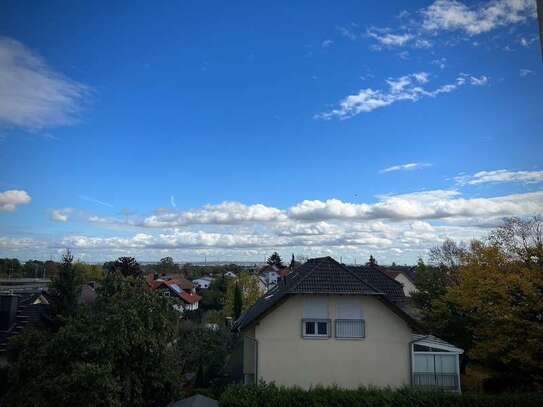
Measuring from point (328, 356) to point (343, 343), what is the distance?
0.97 meters

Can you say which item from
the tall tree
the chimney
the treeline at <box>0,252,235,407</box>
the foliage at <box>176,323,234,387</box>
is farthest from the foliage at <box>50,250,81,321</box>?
the tall tree

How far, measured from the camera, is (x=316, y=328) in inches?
865

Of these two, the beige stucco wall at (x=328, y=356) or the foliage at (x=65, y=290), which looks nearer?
the beige stucco wall at (x=328, y=356)

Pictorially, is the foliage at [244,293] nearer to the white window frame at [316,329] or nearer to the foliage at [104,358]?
the white window frame at [316,329]

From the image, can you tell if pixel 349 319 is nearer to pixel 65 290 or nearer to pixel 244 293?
pixel 65 290

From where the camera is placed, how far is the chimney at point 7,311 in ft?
104

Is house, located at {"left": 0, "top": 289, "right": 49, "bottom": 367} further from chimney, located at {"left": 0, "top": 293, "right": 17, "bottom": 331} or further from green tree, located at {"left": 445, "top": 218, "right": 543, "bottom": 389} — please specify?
green tree, located at {"left": 445, "top": 218, "right": 543, "bottom": 389}

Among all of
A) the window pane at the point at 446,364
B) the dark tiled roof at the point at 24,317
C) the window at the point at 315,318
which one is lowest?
the window pane at the point at 446,364

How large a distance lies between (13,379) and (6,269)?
133 m

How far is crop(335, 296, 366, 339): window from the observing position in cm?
2189

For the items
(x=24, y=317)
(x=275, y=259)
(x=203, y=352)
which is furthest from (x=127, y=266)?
(x=275, y=259)

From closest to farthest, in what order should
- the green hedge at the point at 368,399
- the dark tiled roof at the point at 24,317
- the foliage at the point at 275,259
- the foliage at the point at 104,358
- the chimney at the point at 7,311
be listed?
the foliage at the point at 104,358
the green hedge at the point at 368,399
the dark tiled roof at the point at 24,317
the chimney at the point at 7,311
the foliage at the point at 275,259

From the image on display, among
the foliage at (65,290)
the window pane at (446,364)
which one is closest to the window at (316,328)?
the window pane at (446,364)

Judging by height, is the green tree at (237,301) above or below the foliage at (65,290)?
below
